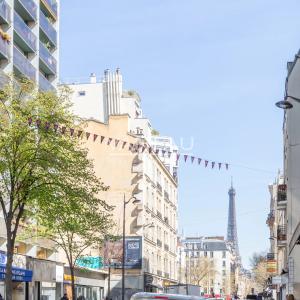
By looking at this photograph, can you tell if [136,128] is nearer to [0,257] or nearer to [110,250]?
[110,250]

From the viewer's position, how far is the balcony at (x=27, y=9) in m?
48.6

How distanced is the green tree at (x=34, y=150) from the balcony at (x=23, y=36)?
18.4 meters

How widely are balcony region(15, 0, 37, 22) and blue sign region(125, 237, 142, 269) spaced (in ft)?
88.4

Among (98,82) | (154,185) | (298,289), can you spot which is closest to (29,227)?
(298,289)

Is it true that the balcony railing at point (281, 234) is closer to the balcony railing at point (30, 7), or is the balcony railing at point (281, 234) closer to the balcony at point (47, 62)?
the balcony at point (47, 62)

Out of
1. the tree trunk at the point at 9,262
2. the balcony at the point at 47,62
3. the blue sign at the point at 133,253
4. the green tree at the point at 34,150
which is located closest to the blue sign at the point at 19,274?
the tree trunk at the point at 9,262

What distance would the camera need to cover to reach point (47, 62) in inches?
2127

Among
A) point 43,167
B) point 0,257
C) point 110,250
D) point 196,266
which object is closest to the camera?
point 43,167

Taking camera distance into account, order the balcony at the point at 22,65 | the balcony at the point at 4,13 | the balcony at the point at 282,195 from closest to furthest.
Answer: the balcony at the point at 4,13 < the balcony at the point at 22,65 < the balcony at the point at 282,195

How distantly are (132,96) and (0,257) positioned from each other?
182 ft

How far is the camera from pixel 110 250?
6125cm

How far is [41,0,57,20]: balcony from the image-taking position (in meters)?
54.5

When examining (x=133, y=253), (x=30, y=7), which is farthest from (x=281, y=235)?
(x=30, y=7)

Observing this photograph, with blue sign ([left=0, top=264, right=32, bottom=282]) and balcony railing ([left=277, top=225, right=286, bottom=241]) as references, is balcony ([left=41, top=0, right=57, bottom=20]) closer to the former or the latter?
blue sign ([left=0, top=264, right=32, bottom=282])
